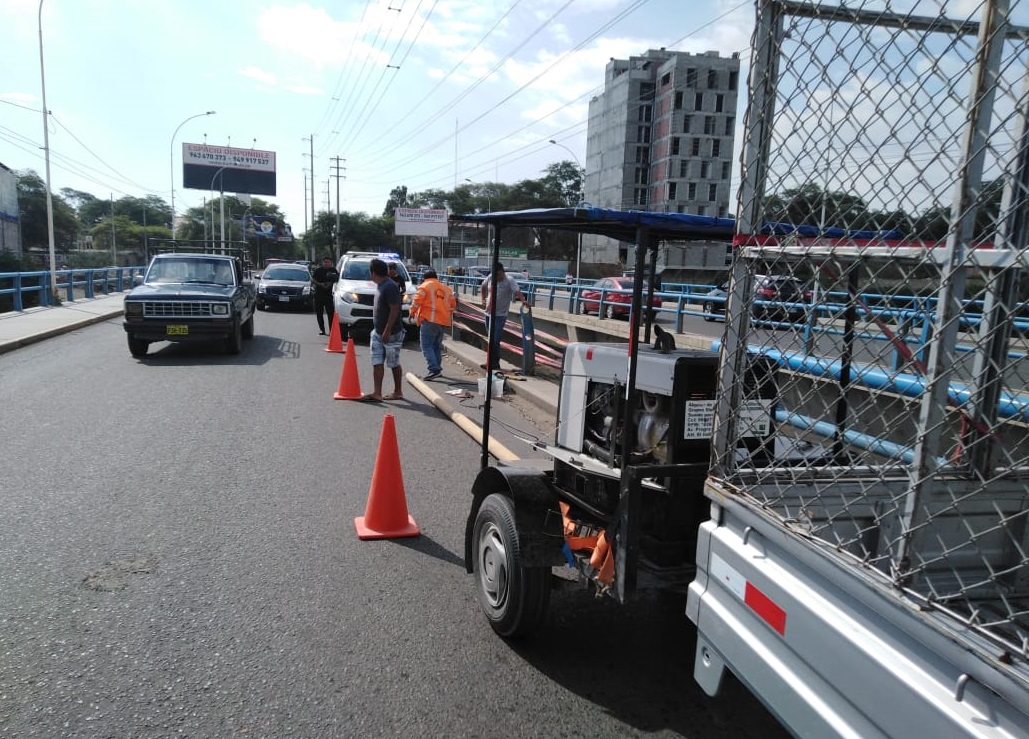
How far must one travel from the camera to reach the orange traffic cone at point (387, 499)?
4.89 metres

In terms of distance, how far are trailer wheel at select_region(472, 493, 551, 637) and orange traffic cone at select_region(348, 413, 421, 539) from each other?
3.72 feet

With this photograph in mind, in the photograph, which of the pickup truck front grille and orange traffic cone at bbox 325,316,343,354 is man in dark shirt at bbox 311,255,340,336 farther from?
the pickup truck front grille

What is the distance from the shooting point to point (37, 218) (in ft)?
237

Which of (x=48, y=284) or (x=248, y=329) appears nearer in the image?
(x=248, y=329)

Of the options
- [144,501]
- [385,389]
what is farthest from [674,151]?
[144,501]

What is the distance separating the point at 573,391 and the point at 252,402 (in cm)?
636

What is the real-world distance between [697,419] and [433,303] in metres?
8.03

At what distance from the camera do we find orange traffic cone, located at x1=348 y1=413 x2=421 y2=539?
489 cm

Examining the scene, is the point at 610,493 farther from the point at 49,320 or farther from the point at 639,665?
the point at 49,320

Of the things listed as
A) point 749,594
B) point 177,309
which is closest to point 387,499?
point 749,594

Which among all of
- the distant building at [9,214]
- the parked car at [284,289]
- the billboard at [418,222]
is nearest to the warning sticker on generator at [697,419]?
the parked car at [284,289]

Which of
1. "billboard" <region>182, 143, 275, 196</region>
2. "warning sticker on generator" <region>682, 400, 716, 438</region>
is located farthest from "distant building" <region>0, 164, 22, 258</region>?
"warning sticker on generator" <region>682, 400, 716, 438</region>

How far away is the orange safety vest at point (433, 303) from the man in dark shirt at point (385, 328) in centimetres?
122

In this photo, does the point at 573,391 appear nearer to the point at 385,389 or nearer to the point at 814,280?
the point at 814,280
